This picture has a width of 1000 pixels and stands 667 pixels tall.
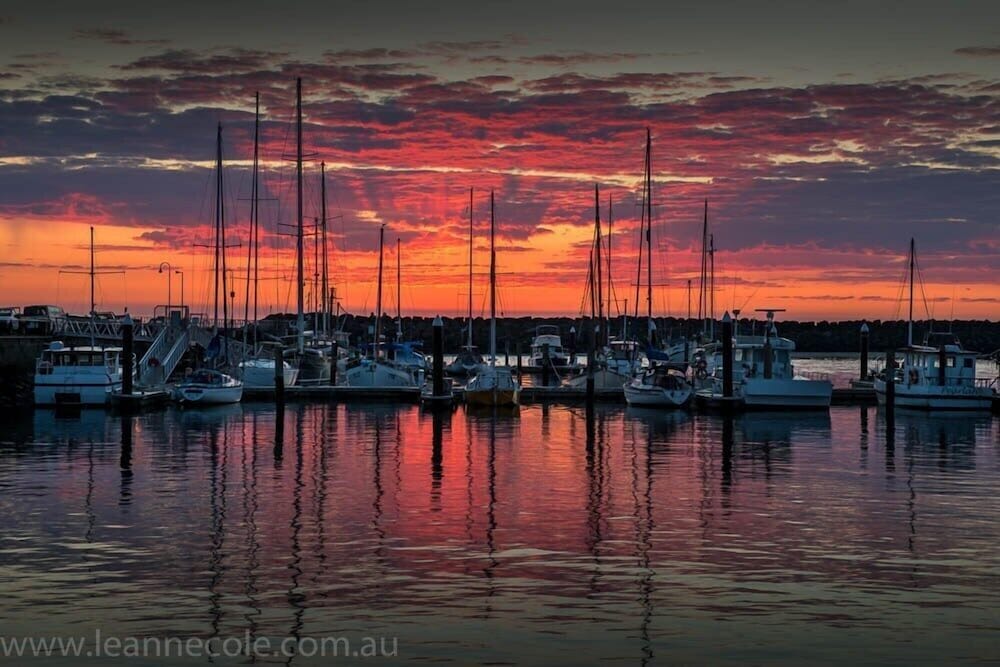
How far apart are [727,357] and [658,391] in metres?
4.34

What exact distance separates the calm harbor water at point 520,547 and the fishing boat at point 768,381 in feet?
48.9

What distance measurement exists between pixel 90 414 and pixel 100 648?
41736 millimetres

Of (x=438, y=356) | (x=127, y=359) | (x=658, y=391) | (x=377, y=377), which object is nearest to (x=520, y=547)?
(x=438, y=356)

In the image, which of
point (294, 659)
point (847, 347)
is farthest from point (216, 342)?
point (847, 347)

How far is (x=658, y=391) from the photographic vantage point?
59844 mm

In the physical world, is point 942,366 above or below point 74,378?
above

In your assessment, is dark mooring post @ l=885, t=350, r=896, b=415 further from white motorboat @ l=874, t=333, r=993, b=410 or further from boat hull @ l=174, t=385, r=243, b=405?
boat hull @ l=174, t=385, r=243, b=405

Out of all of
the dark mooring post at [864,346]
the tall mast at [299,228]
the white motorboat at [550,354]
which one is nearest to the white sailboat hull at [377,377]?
the tall mast at [299,228]

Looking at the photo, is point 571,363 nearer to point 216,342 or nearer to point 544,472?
point 216,342

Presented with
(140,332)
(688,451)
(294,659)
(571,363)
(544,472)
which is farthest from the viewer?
(571,363)

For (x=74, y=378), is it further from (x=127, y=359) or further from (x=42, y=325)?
(x=42, y=325)

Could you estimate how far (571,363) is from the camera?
10025 cm

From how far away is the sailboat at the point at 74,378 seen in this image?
5819 centimetres

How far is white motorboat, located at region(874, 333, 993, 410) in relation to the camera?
194 feet
